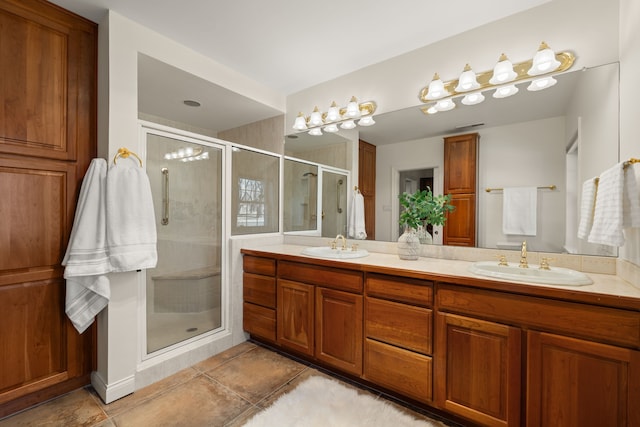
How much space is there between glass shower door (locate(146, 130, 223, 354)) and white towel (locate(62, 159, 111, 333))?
34 centimetres

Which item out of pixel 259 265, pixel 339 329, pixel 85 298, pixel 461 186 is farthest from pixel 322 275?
pixel 85 298

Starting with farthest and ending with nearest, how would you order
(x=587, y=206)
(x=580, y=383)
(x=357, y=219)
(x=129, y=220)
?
(x=357, y=219) → (x=129, y=220) → (x=587, y=206) → (x=580, y=383)

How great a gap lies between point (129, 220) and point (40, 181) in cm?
58

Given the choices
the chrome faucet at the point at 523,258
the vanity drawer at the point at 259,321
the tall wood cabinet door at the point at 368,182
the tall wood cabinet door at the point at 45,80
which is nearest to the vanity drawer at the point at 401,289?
the chrome faucet at the point at 523,258

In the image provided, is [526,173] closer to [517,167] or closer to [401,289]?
[517,167]

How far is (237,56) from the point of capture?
2385mm

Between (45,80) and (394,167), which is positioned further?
(394,167)

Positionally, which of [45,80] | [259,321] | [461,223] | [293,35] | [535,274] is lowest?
[259,321]

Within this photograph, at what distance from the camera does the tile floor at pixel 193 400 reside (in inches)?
64.0

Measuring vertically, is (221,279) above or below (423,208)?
below

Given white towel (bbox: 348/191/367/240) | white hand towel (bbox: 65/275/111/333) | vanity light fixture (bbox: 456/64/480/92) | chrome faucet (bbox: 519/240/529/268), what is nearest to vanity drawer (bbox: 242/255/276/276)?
white towel (bbox: 348/191/367/240)

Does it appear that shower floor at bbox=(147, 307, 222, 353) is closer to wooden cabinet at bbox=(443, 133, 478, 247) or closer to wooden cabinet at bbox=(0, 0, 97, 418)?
wooden cabinet at bbox=(0, 0, 97, 418)

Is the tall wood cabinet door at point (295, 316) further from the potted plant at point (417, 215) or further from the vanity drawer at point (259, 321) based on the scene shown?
the potted plant at point (417, 215)

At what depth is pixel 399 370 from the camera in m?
1.69
